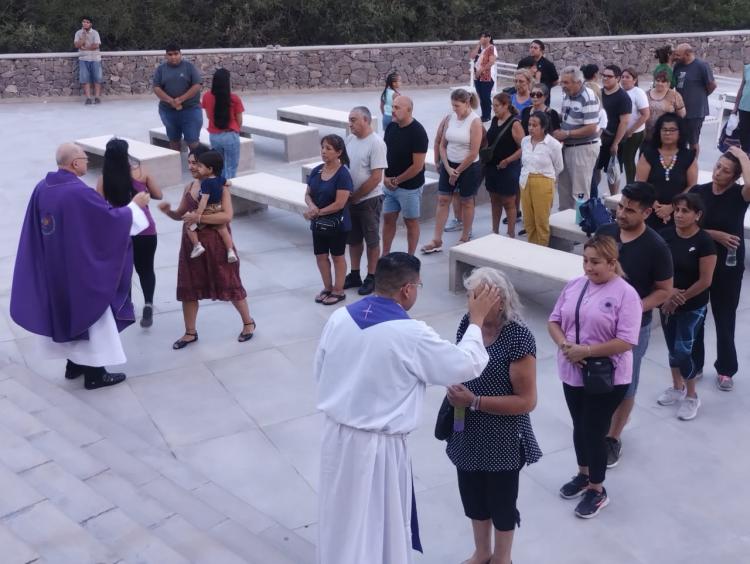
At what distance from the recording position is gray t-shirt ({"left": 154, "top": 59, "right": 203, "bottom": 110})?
11.4 meters

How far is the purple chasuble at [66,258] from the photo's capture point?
5.75 meters

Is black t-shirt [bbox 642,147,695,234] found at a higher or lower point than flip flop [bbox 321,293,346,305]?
higher

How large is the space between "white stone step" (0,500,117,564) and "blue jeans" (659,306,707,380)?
341cm

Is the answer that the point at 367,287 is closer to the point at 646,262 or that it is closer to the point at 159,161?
the point at 646,262

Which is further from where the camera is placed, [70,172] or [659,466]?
[70,172]

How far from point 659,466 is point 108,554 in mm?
2941

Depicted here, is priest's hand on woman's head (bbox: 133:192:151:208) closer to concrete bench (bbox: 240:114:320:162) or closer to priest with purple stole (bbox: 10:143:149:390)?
priest with purple stole (bbox: 10:143:149:390)

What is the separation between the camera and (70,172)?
5805mm

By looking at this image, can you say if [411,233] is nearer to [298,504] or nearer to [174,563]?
[298,504]

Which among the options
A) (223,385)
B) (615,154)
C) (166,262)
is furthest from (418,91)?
(223,385)

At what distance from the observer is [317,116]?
1391 centimetres

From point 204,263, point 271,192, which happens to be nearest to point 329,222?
point 204,263

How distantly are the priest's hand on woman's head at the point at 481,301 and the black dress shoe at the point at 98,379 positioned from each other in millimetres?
3226

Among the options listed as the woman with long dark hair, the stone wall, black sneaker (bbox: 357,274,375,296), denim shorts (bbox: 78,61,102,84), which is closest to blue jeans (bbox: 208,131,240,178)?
the woman with long dark hair
